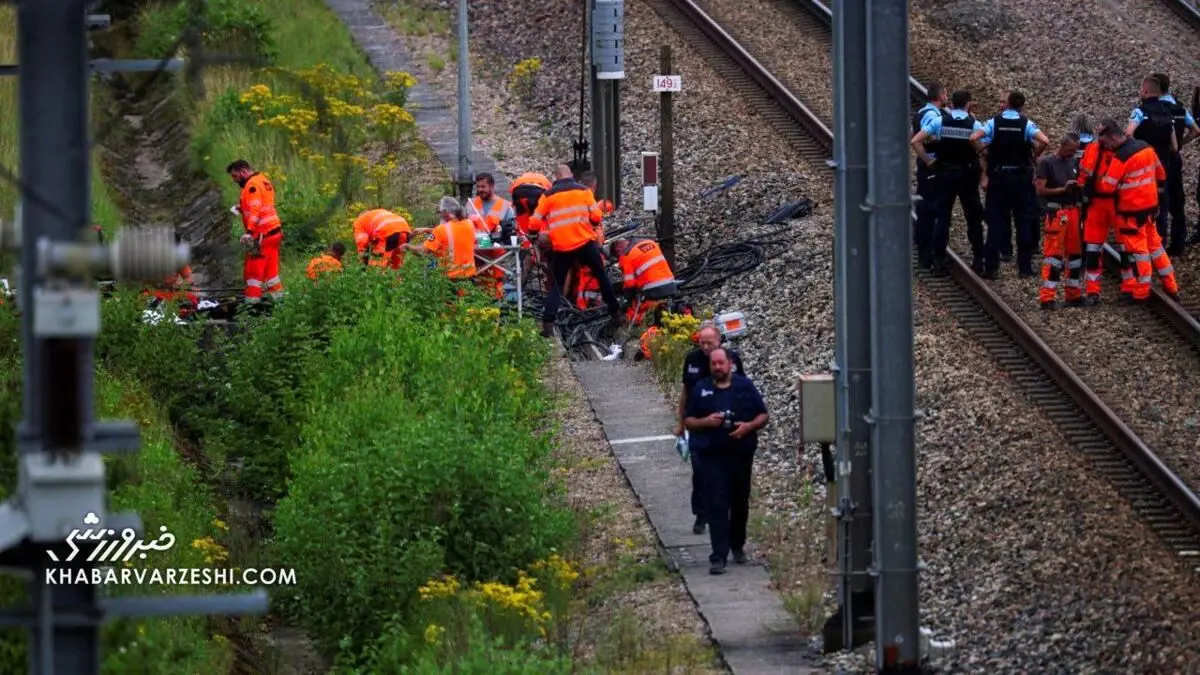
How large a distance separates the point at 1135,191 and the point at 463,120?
26.2 ft

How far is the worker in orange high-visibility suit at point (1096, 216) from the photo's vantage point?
1658cm

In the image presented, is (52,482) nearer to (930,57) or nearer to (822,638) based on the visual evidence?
(822,638)

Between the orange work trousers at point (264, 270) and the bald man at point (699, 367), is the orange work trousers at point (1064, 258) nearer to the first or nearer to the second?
the bald man at point (699, 367)

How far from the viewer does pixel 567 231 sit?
59.5 ft

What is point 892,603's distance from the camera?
10.6 m

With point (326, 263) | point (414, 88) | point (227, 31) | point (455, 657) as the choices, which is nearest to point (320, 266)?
point (326, 263)

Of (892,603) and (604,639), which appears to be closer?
(892,603)

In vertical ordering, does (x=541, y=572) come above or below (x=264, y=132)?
below

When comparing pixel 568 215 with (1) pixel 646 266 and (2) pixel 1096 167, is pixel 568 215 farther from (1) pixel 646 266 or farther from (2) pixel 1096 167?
(2) pixel 1096 167

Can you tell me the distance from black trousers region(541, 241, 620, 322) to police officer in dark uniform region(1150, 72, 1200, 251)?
4945mm

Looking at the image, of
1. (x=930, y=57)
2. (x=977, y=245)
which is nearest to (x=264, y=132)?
(x=930, y=57)

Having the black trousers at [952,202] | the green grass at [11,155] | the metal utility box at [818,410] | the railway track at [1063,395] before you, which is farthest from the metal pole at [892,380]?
the green grass at [11,155]

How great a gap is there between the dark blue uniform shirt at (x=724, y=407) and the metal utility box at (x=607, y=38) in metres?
9.75

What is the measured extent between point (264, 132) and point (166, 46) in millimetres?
5011
